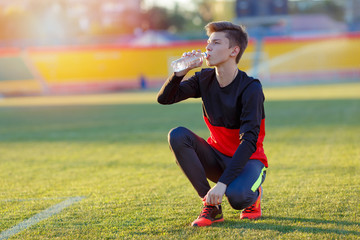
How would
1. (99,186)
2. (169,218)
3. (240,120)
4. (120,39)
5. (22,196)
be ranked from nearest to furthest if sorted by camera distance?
(240,120) < (169,218) < (22,196) < (99,186) < (120,39)

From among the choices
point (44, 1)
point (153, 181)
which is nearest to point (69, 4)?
point (44, 1)

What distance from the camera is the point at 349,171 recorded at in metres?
5.18

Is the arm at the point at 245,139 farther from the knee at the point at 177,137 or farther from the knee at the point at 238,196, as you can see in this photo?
the knee at the point at 177,137

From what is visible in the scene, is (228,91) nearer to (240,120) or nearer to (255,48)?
(240,120)

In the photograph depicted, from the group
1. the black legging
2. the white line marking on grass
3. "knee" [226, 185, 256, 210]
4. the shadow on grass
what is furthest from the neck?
the white line marking on grass

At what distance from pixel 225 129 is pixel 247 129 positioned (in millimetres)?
341

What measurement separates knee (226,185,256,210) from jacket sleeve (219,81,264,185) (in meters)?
0.07

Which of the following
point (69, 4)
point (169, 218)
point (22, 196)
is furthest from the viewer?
point (69, 4)

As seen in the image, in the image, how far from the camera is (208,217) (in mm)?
3414

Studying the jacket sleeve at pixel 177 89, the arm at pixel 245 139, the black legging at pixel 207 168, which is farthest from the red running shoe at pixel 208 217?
the jacket sleeve at pixel 177 89

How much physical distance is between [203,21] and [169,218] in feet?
201

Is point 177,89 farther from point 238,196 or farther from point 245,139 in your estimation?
point 238,196

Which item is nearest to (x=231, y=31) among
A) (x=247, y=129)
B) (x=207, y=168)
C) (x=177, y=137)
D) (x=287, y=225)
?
(x=247, y=129)

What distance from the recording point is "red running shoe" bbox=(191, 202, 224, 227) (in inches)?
133
